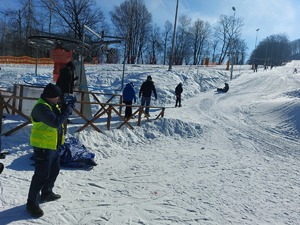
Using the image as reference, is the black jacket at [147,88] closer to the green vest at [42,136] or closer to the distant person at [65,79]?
the distant person at [65,79]

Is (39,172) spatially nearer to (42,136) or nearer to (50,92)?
(42,136)

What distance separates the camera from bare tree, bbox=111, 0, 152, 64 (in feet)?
176

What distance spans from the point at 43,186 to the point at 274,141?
8.14m

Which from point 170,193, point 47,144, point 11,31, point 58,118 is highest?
point 11,31

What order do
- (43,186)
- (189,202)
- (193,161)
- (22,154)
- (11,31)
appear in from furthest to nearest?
(11,31) < (193,161) < (22,154) < (189,202) < (43,186)

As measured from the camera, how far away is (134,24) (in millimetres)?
57656

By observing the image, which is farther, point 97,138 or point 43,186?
point 97,138

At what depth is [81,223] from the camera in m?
4.01

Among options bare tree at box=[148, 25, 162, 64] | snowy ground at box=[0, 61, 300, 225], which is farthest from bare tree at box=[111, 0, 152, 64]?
snowy ground at box=[0, 61, 300, 225]

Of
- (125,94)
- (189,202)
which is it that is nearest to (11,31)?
(125,94)

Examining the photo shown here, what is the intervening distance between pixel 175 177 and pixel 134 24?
Answer: 5471 centimetres

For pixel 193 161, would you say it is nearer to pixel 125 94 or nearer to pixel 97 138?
pixel 97 138

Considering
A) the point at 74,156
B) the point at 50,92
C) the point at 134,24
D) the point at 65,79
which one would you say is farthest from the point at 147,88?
the point at 134,24

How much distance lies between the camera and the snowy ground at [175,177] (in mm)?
4438
